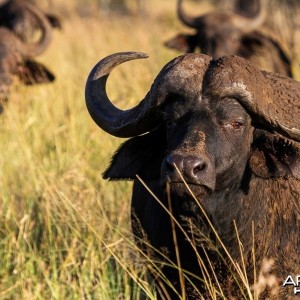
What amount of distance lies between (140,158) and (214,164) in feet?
2.46

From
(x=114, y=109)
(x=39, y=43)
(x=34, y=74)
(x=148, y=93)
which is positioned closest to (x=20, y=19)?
(x=39, y=43)

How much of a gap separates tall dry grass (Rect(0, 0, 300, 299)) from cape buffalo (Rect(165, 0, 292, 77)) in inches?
Answer: 46.6

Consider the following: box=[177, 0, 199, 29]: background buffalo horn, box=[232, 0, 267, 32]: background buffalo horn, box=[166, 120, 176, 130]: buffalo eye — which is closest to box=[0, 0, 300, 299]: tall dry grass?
box=[166, 120, 176, 130]: buffalo eye

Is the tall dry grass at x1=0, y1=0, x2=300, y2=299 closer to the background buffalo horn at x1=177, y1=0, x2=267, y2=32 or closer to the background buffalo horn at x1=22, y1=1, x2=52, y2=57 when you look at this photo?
the background buffalo horn at x1=22, y1=1, x2=52, y2=57

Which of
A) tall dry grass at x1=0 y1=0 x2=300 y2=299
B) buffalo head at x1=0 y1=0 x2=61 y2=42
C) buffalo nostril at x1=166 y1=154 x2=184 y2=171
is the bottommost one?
tall dry grass at x1=0 y1=0 x2=300 y2=299

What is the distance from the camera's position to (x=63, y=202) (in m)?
6.43

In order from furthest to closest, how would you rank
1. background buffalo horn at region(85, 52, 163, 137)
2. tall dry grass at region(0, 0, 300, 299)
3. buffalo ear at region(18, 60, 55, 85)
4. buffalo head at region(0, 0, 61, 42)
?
buffalo head at region(0, 0, 61, 42) → buffalo ear at region(18, 60, 55, 85) → tall dry grass at region(0, 0, 300, 299) → background buffalo horn at region(85, 52, 163, 137)

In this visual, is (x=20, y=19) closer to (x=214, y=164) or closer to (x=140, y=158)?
(x=140, y=158)

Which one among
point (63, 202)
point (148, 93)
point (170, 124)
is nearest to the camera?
point (170, 124)

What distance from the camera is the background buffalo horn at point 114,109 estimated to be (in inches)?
209

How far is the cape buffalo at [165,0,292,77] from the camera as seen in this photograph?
465 inches

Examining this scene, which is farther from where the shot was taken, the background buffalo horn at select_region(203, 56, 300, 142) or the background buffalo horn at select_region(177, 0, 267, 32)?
the background buffalo horn at select_region(177, 0, 267, 32)

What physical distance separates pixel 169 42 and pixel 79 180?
6.07 meters

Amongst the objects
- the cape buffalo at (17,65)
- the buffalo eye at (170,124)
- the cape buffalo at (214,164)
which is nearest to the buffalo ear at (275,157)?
the cape buffalo at (214,164)
